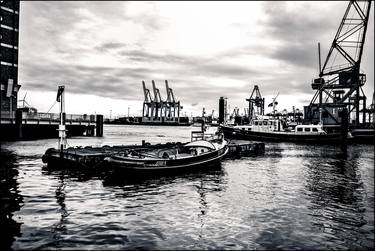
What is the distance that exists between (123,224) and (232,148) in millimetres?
30297

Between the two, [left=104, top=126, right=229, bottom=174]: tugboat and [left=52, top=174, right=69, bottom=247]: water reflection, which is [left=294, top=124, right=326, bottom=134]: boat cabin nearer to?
[left=104, top=126, right=229, bottom=174]: tugboat

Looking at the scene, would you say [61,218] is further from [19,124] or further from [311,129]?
[311,129]

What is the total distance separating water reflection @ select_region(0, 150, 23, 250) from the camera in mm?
12398

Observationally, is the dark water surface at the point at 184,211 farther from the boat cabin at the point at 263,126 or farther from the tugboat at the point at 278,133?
the boat cabin at the point at 263,126

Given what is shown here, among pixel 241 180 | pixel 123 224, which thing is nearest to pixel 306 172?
pixel 241 180

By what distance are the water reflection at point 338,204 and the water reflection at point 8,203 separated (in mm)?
11842

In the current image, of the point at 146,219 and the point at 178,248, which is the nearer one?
the point at 178,248

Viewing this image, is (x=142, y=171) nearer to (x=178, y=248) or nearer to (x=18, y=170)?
(x=18, y=170)

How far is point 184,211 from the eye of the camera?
16391 mm

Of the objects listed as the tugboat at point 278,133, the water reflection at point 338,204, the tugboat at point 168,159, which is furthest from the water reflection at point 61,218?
the tugboat at point 278,133

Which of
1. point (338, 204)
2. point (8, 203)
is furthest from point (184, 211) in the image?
point (8, 203)

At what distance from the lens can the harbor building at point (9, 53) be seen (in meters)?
65.0

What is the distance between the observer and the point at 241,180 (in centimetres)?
2550

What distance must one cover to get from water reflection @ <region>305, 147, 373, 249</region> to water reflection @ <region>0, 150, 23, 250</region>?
11.8 m
